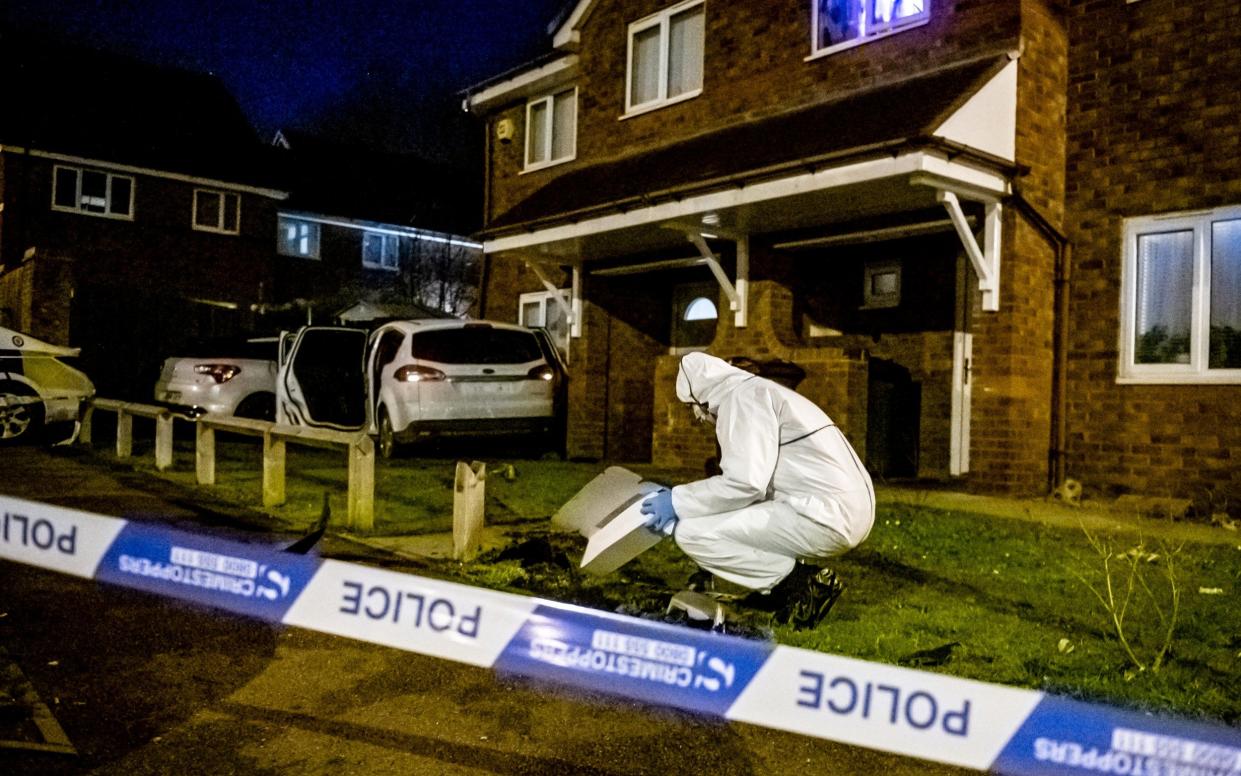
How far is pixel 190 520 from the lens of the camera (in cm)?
819

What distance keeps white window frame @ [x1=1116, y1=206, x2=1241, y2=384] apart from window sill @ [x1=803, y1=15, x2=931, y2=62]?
2883 millimetres

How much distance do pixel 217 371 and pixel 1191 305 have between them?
1087 centimetres

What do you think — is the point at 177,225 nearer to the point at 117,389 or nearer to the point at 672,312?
the point at 117,389

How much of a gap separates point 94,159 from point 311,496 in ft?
62.7

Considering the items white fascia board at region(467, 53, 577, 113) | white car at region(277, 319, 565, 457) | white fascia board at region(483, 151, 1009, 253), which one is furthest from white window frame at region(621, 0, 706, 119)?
white car at region(277, 319, 565, 457)

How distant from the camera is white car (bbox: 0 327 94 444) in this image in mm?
12775

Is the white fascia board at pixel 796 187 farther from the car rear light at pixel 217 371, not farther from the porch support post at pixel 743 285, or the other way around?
the car rear light at pixel 217 371

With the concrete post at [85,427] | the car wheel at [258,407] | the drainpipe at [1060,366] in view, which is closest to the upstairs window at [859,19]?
the drainpipe at [1060,366]

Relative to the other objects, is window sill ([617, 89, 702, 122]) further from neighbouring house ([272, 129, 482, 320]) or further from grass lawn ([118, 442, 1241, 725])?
neighbouring house ([272, 129, 482, 320])

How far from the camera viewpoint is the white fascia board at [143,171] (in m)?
24.5

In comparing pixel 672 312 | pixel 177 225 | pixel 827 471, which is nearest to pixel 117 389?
pixel 177 225

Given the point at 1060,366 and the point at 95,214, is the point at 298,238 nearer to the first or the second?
the point at 95,214

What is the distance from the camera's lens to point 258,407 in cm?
1392

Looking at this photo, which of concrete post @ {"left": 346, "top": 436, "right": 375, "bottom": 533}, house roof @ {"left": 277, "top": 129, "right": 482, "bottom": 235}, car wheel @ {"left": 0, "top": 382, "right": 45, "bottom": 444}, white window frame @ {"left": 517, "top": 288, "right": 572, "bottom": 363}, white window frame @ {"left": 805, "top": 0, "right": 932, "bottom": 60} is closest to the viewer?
concrete post @ {"left": 346, "top": 436, "right": 375, "bottom": 533}
